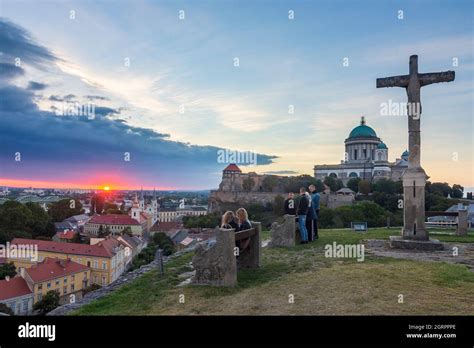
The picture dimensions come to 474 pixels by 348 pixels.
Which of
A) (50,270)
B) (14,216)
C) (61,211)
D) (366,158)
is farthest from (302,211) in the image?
(366,158)

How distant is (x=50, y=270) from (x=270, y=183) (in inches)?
2593

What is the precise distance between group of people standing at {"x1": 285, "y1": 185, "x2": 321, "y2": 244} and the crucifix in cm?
262

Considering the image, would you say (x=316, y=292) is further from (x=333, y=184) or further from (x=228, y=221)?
(x=333, y=184)

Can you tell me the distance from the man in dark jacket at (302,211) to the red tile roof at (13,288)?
2617cm

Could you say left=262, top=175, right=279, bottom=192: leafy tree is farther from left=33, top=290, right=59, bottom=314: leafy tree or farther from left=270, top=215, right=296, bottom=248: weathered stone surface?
left=270, top=215, right=296, bottom=248: weathered stone surface

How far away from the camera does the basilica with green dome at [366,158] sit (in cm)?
8606

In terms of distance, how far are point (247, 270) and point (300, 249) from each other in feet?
9.85

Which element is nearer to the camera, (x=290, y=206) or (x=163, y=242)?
(x=290, y=206)

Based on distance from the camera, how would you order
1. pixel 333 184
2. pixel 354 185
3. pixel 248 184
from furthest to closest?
1. pixel 248 184
2. pixel 333 184
3. pixel 354 185

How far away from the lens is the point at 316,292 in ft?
17.5

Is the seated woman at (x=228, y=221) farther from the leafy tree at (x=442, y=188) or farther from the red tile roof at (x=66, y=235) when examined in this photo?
the leafy tree at (x=442, y=188)

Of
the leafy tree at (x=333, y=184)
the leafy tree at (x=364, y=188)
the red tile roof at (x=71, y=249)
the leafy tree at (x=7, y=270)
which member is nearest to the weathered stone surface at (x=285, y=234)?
the red tile roof at (x=71, y=249)
